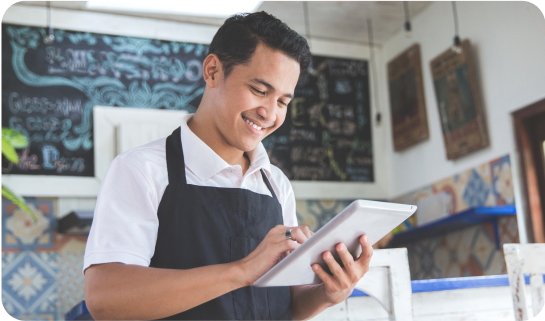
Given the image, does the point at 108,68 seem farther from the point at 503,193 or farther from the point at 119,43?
the point at 503,193

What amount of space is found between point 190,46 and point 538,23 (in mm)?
2704

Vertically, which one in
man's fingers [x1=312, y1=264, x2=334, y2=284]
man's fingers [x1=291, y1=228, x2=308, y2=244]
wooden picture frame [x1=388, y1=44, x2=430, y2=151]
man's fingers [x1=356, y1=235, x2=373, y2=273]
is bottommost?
man's fingers [x1=312, y1=264, x2=334, y2=284]

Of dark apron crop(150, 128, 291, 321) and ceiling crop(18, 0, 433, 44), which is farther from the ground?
ceiling crop(18, 0, 433, 44)

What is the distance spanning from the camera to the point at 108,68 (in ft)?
14.5

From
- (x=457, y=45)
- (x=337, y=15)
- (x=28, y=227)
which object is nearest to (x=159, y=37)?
(x=337, y=15)

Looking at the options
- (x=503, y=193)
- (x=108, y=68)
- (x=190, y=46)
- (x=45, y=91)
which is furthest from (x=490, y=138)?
(x=45, y=91)

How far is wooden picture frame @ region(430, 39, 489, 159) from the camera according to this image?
12.9 feet

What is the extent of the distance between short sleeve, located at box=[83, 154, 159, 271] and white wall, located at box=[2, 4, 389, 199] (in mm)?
3073

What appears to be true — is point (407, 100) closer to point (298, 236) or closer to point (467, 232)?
point (467, 232)

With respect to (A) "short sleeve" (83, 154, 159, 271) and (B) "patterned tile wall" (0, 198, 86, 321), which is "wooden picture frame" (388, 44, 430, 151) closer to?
(B) "patterned tile wall" (0, 198, 86, 321)

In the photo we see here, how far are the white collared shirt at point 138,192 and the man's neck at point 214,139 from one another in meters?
0.04

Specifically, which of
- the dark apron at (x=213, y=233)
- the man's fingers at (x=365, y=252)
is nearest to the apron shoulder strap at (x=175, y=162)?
the dark apron at (x=213, y=233)

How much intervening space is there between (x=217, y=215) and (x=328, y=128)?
3.81 meters

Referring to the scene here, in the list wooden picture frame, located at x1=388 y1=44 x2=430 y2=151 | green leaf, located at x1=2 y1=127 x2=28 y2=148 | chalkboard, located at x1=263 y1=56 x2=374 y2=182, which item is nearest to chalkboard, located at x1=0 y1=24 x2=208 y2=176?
green leaf, located at x1=2 y1=127 x2=28 y2=148
